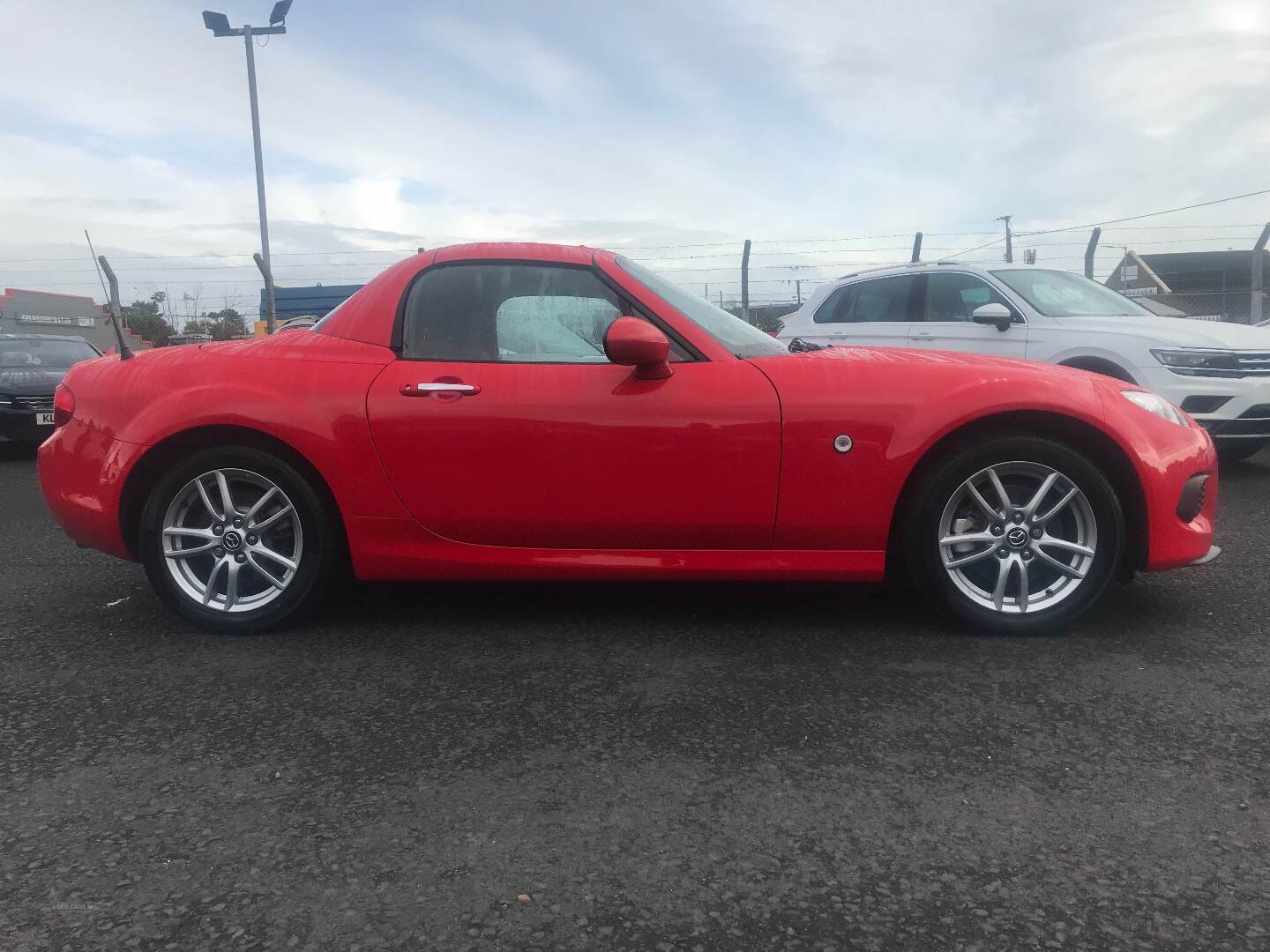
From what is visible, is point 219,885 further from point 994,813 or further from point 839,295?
point 839,295

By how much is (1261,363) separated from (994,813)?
5561mm

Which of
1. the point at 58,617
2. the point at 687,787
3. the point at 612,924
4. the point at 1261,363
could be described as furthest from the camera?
the point at 1261,363

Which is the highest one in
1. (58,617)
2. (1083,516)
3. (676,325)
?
(676,325)

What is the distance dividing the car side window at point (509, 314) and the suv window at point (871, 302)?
5.12 m

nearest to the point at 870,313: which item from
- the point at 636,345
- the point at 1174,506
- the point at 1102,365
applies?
the point at 1102,365

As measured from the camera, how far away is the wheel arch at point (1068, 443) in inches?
129

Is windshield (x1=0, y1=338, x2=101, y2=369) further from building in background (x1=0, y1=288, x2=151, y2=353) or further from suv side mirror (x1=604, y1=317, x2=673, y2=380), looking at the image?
building in background (x1=0, y1=288, x2=151, y2=353)

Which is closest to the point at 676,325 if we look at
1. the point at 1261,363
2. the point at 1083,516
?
the point at 1083,516

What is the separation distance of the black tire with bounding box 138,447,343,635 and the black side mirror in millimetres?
5224

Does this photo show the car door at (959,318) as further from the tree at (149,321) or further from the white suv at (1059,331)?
the tree at (149,321)

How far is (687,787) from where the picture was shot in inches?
88.1

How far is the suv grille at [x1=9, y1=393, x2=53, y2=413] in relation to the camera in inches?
372

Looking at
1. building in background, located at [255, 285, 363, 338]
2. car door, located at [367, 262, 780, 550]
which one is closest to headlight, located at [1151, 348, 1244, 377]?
car door, located at [367, 262, 780, 550]

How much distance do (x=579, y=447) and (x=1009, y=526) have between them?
1.48 metres
